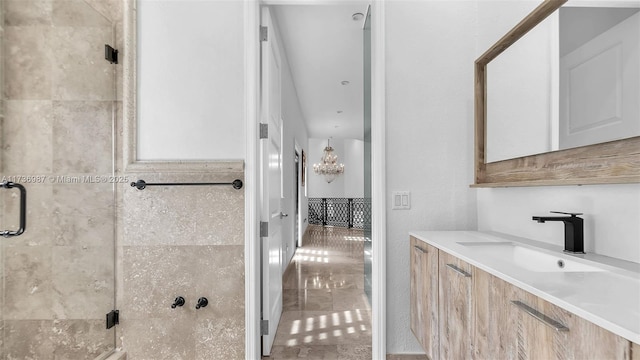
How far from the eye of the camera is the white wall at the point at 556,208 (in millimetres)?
1097

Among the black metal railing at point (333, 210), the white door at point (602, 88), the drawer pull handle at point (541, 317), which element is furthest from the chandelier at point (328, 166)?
the drawer pull handle at point (541, 317)

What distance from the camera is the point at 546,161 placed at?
1403 millimetres

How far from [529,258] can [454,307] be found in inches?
15.2

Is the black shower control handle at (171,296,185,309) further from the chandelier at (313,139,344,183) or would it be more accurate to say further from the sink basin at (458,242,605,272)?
the chandelier at (313,139,344,183)

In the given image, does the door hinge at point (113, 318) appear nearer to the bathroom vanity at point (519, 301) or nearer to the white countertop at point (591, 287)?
the bathroom vanity at point (519, 301)

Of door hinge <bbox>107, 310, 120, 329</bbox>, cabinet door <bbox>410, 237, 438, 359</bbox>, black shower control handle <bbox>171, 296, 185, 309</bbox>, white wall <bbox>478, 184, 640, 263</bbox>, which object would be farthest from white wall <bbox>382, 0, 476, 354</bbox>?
door hinge <bbox>107, 310, 120, 329</bbox>

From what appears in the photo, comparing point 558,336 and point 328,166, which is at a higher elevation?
point 328,166

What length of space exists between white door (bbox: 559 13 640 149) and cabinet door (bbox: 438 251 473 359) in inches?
26.8

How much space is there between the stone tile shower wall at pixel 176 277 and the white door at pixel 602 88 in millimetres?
1622

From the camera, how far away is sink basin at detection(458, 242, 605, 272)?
1.13 meters

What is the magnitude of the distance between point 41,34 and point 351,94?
4.01m

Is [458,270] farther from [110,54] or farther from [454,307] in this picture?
[110,54]

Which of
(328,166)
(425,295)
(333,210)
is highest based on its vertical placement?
(328,166)

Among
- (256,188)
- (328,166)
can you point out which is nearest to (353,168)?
(328,166)
